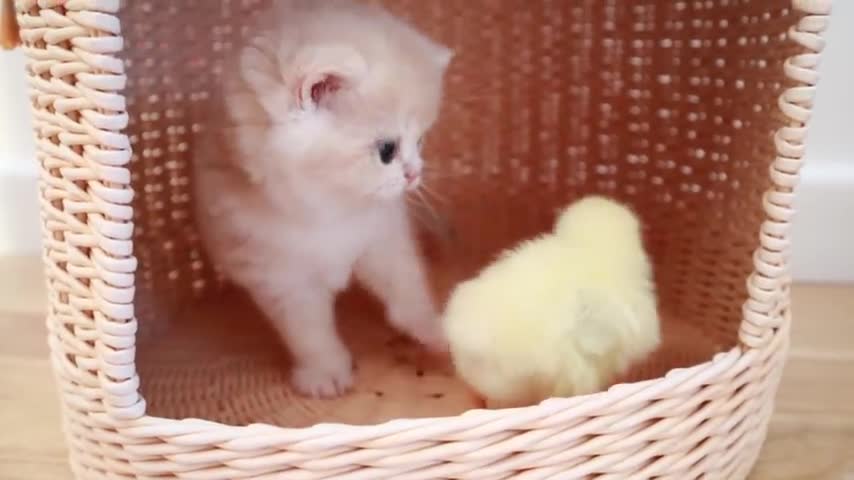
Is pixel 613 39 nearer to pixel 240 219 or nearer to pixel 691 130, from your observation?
pixel 691 130

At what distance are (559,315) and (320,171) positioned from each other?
255 mm

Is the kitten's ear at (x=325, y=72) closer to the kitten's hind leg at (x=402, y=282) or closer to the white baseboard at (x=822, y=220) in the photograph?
the kitten's hind leg at (x=402, y=282)

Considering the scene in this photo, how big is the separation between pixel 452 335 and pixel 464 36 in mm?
554

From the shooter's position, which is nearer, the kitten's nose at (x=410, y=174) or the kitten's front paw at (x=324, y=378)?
the kitten's nose at (x=410, y=174)

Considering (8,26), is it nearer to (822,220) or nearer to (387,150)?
(387,150)

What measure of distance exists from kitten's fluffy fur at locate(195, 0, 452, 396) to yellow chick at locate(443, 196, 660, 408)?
163mm

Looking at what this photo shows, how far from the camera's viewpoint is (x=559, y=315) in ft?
2.28

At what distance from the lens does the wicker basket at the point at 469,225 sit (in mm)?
666

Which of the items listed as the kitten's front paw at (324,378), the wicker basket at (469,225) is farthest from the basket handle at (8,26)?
the kitten's front paw at (324,378)

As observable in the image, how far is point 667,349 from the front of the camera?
38.4 inches

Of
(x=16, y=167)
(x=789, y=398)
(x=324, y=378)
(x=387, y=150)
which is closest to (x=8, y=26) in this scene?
(x=387, y=150)

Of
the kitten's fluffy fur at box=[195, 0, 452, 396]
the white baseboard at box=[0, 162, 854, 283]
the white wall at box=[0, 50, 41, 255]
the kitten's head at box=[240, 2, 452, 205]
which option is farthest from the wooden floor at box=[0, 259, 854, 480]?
the kitten's head at box=[240, 2, 452, 205]

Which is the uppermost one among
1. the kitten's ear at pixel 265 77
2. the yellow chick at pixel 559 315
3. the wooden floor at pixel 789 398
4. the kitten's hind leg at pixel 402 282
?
→ the kitten's ear at pixel 265 77


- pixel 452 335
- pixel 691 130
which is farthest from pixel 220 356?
pixel 691 130
